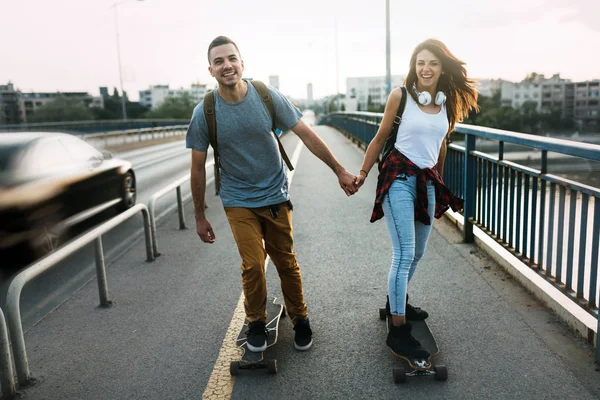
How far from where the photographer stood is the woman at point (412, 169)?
346cm

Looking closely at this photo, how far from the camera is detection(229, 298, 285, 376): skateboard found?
339cm

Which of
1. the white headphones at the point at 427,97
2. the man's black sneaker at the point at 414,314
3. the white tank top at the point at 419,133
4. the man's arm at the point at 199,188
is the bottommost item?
the man's black sneaker at the point at 414,314

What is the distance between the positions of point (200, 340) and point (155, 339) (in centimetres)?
33

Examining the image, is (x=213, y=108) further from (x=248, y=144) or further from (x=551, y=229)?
(x=551, y=229)

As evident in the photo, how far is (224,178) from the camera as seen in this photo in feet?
11.9

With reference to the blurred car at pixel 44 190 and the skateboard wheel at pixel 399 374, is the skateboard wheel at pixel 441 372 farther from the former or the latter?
the blurred car at pixel 44 190

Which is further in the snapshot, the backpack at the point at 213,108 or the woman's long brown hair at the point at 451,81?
the woman's long brown hair at the point at 451,81

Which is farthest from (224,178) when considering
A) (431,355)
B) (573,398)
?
(573,398)

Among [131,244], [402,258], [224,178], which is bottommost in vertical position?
[131,244]

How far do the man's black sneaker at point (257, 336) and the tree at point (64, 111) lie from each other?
116 m

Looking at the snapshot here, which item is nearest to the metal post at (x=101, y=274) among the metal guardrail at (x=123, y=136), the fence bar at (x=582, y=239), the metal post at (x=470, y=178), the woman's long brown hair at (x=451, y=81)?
the woman's long brown hair at (x=451, y=81)

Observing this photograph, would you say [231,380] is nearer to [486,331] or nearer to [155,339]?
[155,339]

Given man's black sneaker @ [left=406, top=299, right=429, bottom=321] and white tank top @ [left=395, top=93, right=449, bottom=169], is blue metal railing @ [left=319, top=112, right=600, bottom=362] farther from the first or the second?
man's black sneaker @ [left=406, top=299, right=429, bottom=321]

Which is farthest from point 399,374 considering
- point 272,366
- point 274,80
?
point 274,80
